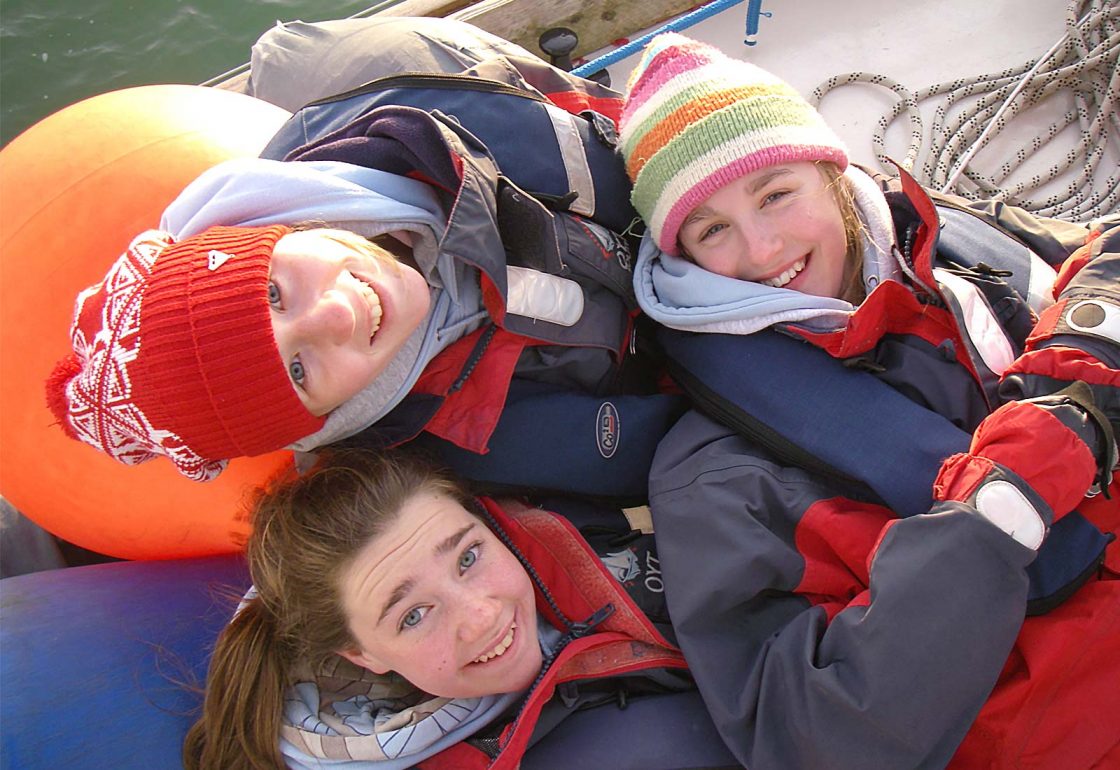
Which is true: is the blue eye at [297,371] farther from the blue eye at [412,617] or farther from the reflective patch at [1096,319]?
the reflective patch at [1096,319]

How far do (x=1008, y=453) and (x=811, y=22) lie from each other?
221 cm

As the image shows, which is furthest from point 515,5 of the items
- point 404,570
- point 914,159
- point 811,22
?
point 404,570

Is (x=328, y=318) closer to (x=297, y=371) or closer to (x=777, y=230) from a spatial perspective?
(x=297, y=371)

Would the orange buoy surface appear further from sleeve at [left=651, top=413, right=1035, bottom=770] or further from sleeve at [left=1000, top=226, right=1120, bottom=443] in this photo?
sleeve at [left=1000, top=226, right=1120, bottom=443]

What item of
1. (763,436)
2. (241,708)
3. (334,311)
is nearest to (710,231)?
(763,436)

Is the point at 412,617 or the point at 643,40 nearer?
the point at 412,617

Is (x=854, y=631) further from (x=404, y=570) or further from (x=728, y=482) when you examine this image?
(x=404, y=570)

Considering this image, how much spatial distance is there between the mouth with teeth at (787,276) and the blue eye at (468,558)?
2.45ft

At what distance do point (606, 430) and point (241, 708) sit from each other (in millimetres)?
837

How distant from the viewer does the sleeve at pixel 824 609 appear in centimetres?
136

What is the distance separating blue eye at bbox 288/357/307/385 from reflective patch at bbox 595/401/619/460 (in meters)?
0.63

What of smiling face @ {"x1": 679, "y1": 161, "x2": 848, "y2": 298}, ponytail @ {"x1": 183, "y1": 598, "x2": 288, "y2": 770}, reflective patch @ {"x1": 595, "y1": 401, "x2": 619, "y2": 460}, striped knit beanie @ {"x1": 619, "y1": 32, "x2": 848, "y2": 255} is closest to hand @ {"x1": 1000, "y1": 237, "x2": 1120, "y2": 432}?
smiling face @ {"x1": 679, "y1": 161, "x2": 848, "y2": 298}

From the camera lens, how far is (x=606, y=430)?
71.9 inches

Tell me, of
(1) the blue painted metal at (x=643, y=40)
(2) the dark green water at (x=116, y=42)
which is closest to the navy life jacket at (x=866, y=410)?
(1) the blue painted metal at (x=643, y=40)
